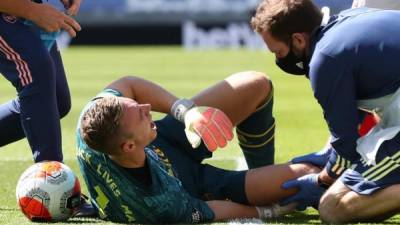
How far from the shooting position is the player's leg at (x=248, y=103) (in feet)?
18.2

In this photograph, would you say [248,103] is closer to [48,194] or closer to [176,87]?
[48,194]

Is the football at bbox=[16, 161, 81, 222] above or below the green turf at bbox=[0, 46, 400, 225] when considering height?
above

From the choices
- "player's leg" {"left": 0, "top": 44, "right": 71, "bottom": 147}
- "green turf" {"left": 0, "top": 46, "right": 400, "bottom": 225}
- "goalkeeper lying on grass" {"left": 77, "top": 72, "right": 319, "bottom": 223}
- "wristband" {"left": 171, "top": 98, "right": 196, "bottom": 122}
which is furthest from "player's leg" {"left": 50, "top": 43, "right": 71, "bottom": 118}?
"wristband" {"left": 171, "top": 98, "right": 196, "bottom": 122}

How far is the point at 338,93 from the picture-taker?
4875 millimetres

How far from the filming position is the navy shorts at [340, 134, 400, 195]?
503 centimetres

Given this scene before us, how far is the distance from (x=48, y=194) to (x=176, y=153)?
2.67 ft

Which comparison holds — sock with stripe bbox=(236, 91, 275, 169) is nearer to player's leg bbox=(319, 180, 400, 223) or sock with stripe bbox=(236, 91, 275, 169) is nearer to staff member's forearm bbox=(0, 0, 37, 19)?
player's leg bbox=(319, 180, 400, 223)

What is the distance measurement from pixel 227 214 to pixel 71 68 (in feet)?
55.2

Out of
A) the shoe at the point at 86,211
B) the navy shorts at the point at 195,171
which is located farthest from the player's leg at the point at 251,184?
the shoe at the point at 86,211

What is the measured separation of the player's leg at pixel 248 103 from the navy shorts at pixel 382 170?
32.4 inches

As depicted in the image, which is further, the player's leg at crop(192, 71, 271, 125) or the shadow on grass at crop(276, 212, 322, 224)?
the player's leg at crop(192, 71, 271, 125)

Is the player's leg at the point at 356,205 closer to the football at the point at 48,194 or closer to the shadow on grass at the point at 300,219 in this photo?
the shadow on grass at the point at 300,219

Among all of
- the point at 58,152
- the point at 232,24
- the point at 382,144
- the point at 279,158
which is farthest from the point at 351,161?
the point at 232,24

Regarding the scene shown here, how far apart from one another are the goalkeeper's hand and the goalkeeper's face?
9.3 inches
